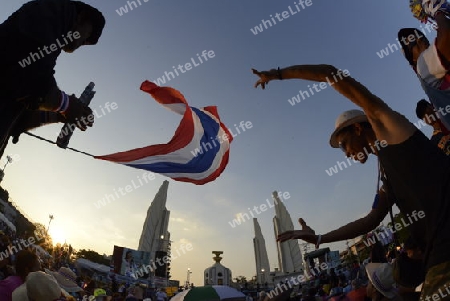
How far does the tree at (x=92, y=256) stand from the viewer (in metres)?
76.1

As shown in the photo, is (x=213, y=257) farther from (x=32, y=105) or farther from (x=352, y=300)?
(x=32, y=105)

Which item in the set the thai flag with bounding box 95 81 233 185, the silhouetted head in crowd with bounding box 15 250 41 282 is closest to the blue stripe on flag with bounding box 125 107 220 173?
the thai flag with bounding box 95 81 233 185

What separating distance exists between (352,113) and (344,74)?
344mm

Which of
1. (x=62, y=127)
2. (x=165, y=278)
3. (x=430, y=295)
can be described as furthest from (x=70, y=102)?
(x=165, y=278)

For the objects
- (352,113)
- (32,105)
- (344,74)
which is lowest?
(352,113)

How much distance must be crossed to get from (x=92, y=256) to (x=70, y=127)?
85.6 m

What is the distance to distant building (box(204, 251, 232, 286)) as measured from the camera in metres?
54.5

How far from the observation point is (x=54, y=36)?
67.2 inches

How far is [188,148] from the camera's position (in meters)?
6.01

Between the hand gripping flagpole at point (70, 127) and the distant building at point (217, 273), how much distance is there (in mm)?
54678

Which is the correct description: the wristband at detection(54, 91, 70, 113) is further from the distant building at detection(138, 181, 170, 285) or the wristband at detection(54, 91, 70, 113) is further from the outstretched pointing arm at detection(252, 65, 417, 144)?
the distant building at detection(138, 181, 170, 285)

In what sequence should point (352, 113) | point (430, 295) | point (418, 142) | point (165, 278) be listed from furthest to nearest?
1. point (165, 278)
2. point (352, 113)
3. point (418, 142)
4. point (430, 295)

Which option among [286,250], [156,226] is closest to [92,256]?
[156,226]

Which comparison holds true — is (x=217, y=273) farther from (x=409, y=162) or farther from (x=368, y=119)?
(x=409, y=162)
